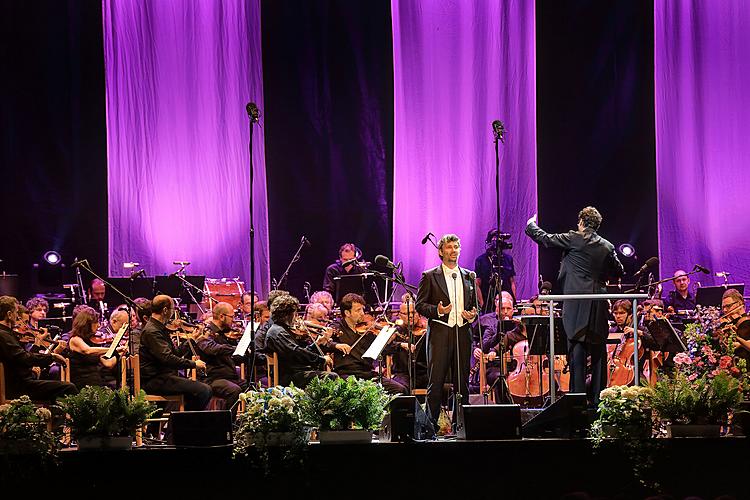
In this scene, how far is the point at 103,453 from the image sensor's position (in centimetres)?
543

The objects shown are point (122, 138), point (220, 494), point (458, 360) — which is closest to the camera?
point (220, 494)

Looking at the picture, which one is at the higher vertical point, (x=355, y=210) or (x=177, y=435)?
(x=355, y=210)

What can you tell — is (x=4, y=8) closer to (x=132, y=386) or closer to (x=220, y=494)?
(x=132, y=386)

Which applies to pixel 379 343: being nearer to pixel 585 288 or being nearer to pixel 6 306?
pixel 585 288

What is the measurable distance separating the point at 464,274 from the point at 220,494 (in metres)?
2.96

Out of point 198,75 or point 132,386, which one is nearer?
point 132,386

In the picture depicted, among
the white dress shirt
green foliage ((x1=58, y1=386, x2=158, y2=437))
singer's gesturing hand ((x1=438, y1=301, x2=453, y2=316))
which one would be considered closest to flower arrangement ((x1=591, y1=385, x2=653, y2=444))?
singer's gesturing hand ((x1=438, y1=301, x2=453, y2=316))

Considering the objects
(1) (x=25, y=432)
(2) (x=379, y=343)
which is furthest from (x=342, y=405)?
(2) (x=379, y=343)

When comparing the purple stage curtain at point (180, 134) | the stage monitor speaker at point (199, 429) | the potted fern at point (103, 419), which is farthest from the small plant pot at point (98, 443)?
the purple stage curtain at point (180, 134)

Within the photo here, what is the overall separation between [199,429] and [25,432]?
93 centimetres

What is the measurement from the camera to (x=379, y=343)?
8.32 metres

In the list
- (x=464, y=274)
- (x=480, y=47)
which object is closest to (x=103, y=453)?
(x=464, y=274)

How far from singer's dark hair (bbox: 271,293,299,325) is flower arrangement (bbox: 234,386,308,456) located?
278 centimetres

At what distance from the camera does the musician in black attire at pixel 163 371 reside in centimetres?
802
